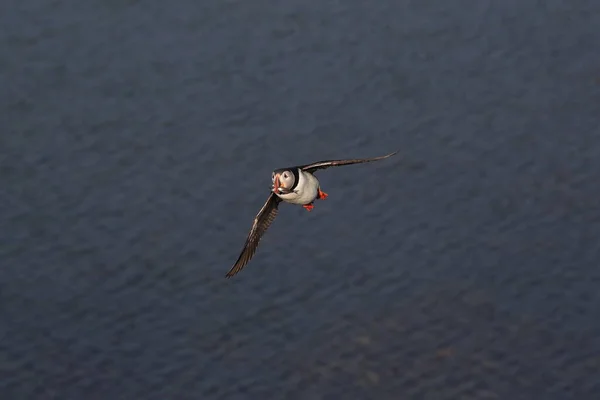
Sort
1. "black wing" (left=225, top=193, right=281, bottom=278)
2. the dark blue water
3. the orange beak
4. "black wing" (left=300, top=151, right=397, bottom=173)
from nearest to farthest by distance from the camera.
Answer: "black wing" (left=300, top=151, right=397, bottom=173), the orange beak, "black wing" (left=225, top=193, right=281, bottom=278), the dark blue water

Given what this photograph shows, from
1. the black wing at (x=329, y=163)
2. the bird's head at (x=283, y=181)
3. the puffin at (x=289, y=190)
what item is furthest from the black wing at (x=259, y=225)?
the bird's head at (x=283, y=181)

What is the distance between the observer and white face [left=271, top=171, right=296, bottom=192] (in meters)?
32.3

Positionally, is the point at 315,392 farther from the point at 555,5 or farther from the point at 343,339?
the point at 555,5

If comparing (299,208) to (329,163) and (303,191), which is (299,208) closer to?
(303,191)

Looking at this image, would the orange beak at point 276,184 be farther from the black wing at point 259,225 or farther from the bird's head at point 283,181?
the black wing at point 259,225

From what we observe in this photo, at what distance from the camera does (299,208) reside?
52.4 m

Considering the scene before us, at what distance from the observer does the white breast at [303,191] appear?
33.1m

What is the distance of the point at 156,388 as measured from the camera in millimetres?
49188

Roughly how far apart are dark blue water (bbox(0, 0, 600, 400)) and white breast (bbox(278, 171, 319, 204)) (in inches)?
614

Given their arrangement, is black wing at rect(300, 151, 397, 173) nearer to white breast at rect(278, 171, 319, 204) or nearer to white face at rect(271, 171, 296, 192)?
white breast at rect(278, 171, 319, 204)

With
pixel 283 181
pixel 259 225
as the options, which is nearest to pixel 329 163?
pixel 283 181

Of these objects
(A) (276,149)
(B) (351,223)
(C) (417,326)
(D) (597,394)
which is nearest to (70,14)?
(A) (276,149)

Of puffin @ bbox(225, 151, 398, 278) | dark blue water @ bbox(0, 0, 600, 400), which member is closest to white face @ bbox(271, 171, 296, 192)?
puffin @ bbox(225, 151, 398, 278)

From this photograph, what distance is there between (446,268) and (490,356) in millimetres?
3602
